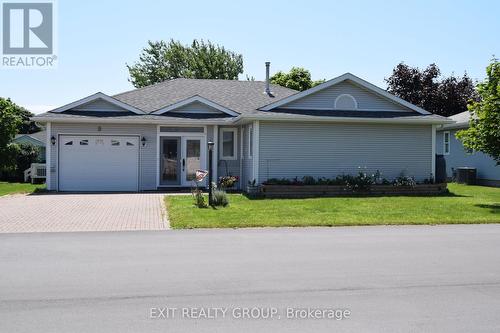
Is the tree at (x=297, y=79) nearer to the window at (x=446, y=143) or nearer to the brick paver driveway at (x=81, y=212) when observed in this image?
the window at (x=446, y=143)

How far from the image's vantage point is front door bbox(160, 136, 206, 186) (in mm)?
22922

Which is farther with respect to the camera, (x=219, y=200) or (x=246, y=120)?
(x=246, y=120)

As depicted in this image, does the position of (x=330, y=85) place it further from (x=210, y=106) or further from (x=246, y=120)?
(x=210, y=106)

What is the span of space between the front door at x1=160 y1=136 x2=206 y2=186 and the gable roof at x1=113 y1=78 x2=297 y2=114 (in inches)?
64.6

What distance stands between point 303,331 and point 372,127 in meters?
17.5

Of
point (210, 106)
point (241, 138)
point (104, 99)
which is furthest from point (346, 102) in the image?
point (104, 99)

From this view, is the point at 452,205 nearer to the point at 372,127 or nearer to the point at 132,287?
the point at 372,127

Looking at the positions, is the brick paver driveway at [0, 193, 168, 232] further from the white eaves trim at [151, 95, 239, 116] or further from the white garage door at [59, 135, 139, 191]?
the white eaves trim at [151, 95, 239, 116]

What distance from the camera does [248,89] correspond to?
2791cm

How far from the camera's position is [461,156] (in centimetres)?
2984

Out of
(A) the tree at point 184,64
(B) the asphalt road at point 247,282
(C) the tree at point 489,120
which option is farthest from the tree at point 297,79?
(B) the asphalt road at point 247,282

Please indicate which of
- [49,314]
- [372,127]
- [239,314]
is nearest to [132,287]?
[49,314]

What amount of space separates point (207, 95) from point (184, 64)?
1192 inches

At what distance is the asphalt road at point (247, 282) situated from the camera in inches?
211
